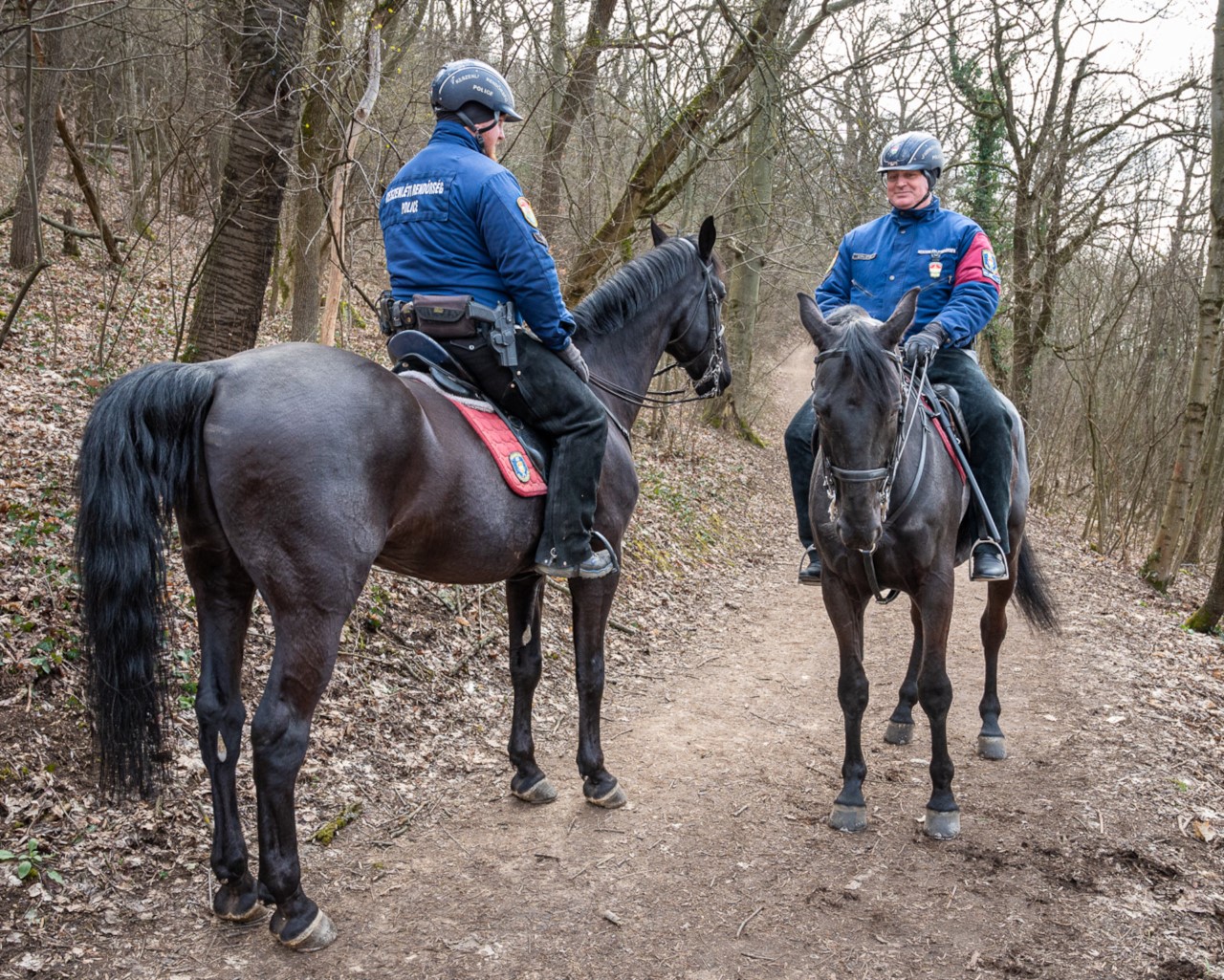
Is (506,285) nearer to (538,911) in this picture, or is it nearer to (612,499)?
(612,499)

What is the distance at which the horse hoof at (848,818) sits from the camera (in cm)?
460

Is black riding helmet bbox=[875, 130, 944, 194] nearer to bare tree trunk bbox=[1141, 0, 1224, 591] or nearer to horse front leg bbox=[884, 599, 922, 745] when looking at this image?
horse front leg bbox=[884, 599, 922, 745]

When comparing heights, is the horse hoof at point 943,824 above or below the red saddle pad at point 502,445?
below

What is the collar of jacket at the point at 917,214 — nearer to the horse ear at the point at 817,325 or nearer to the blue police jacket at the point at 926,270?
the blue police jacket at the point at 926,270

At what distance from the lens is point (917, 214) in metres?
5.27

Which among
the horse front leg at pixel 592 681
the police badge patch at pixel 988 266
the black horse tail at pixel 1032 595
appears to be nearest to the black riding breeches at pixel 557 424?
the horse front leg at pixel 592 681

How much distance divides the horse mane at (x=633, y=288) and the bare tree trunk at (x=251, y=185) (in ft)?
10.1

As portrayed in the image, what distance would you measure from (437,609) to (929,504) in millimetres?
3695

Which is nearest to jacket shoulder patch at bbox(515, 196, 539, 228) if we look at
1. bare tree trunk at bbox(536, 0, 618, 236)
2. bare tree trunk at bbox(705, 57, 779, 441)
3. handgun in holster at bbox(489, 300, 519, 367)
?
handgun in holster at bbox(489, 300, 519, 367)

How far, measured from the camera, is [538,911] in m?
3.77

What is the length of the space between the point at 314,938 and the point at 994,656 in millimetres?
4629

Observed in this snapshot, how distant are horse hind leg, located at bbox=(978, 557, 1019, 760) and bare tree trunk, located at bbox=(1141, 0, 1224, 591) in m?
6.67

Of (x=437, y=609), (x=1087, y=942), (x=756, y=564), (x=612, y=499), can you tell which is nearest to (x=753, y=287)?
(x=756, y=564)

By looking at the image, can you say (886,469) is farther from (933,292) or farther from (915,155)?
(915,155)
